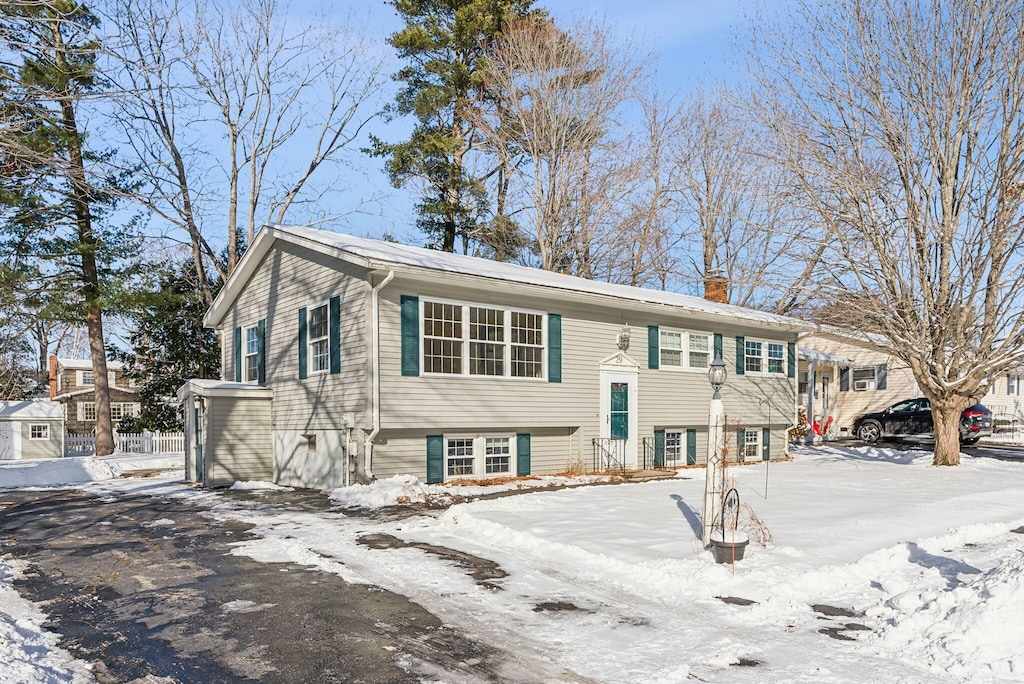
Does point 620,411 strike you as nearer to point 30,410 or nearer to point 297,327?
point 297,327

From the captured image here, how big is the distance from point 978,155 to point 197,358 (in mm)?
26792

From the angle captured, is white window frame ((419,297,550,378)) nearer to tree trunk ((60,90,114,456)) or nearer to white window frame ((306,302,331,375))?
white window frame ((306,302,331,375))

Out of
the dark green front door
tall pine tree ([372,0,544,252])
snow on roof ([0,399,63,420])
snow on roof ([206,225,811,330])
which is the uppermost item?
tall pine tree ([372,0,544,252])

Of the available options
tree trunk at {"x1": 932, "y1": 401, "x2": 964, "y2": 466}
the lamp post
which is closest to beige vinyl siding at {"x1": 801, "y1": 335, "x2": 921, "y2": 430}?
tree trunk at {"x1": 932, "y1": 401, "x2": 964, "y2": 466}

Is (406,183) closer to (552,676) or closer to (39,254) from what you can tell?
(39,254)

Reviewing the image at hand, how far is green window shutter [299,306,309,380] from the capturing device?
53.6 feet

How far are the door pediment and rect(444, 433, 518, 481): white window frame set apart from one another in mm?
3176

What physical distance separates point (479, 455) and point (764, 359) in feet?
35.0

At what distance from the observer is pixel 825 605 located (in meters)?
7.14

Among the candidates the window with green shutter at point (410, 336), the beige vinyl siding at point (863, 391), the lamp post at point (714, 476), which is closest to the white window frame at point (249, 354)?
the window with green shutter at point (410, 336)

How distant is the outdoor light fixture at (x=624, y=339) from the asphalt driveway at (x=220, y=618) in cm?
1055

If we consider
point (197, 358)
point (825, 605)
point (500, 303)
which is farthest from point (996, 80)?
point (197, 358)

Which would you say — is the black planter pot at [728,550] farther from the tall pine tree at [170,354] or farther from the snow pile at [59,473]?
the tall pine tree at [170,354]

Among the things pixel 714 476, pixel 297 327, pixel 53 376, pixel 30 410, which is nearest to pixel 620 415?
pixel 297 327
